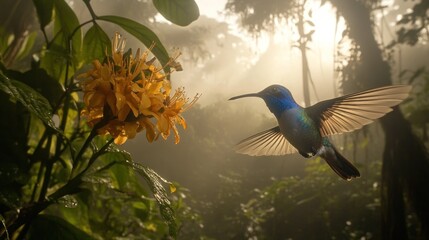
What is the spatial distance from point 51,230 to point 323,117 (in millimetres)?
907

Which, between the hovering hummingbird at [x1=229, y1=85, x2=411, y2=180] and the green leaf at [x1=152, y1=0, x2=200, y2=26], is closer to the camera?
the green leaf at [x1=152, y1=0, x2=200, y2=26]

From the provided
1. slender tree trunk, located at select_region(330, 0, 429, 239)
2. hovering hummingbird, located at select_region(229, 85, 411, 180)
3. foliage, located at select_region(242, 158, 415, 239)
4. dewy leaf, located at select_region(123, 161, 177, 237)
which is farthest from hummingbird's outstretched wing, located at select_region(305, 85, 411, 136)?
foliage, located at select_region(242, 158, 415, 239)

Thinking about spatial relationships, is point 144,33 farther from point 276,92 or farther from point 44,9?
point 276,92

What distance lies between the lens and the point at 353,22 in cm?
282

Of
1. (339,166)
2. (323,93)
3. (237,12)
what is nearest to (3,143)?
(339,166)

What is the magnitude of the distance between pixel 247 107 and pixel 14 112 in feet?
33.4

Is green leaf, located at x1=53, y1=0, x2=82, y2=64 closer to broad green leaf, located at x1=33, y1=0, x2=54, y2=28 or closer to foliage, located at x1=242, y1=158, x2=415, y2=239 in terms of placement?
broad green leaf, located at x1=33, y1=0, x2=54, y2=28

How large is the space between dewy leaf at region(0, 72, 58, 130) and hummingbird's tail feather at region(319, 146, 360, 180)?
2.76ft

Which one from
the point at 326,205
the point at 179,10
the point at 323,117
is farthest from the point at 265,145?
the point at 326,205

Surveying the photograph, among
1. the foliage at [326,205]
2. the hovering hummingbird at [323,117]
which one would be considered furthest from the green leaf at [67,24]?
the foliage at [326,205]

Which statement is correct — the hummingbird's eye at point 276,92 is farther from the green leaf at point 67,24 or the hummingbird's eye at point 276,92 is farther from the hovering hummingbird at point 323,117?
the green leaf at point 67,24

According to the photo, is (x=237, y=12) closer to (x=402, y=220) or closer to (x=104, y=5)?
(x=104, y=5)

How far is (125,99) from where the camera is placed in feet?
1.85

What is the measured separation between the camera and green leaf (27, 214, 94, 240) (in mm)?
685
